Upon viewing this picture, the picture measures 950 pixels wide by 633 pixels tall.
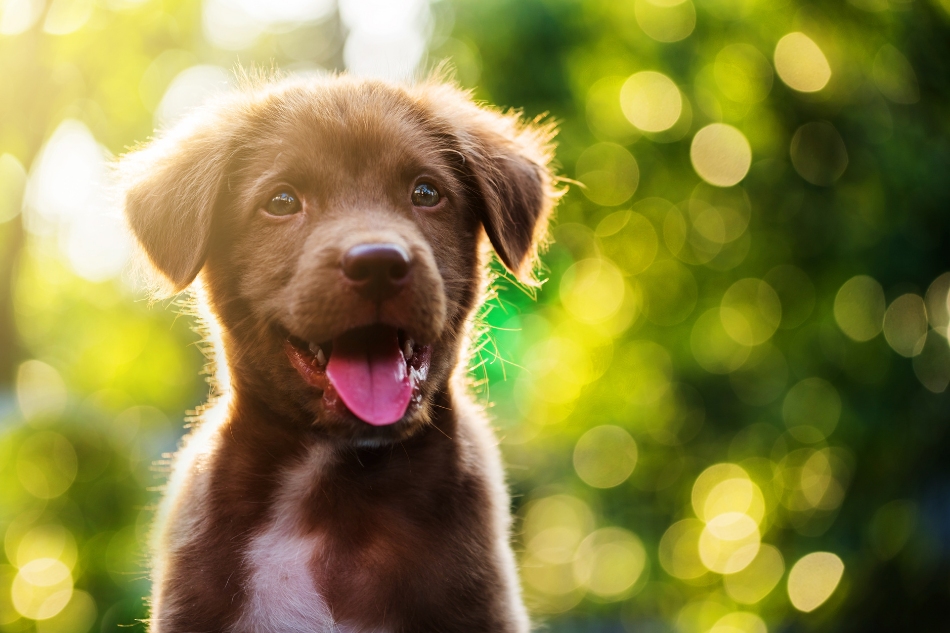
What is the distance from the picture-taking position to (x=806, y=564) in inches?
379

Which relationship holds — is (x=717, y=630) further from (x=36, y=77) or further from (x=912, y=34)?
(x=36, y=77)

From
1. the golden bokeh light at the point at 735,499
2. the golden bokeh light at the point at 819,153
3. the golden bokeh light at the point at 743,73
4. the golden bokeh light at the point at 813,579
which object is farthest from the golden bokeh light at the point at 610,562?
the golden bokeh light at the point at 743,73

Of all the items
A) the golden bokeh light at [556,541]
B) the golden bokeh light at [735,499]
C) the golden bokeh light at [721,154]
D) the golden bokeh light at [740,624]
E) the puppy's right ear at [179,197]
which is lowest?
the golden bokeh light at [556,541]

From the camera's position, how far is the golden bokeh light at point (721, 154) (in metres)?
10.3

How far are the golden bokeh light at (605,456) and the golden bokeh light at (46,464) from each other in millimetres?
6946

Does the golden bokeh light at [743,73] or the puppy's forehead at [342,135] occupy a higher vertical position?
the golden bokeh light at [743,73]

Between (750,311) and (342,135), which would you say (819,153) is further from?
(342,135)

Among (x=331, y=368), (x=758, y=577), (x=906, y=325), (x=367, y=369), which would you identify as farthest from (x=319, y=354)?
(x=758, y=577)

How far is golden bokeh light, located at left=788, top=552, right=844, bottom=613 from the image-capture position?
915cm

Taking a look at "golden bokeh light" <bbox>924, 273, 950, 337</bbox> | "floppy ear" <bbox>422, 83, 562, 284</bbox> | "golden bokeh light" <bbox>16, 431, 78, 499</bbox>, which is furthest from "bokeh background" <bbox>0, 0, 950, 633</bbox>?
"floppy ear" <bbox>422, 83, 562, 284</bbox>

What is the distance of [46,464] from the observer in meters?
6.58

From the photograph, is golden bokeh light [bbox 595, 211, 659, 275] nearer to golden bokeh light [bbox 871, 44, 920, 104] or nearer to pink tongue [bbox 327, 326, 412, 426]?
golden bokeh light [bbox 871, 44, 920, 104]

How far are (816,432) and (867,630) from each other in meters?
2.53

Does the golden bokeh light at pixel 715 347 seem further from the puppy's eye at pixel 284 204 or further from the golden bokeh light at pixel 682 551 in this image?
the puppy's eye at pixel 284 204
